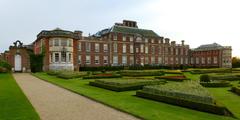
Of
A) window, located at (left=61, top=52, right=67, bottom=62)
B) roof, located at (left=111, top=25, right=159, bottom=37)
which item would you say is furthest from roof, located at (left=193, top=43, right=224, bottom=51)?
window, located at (left=61, top=52, right=67, bottom=62)

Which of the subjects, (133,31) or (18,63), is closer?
(18,63)

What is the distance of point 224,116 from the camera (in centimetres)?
1026

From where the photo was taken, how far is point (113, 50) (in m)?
62.7

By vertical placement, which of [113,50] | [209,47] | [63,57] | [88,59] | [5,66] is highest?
[209,47]

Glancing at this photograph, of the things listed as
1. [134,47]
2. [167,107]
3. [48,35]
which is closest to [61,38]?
[48,35]

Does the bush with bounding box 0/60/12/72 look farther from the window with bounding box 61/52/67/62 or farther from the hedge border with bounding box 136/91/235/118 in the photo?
the hedge border with bounding box 136/91/235/118

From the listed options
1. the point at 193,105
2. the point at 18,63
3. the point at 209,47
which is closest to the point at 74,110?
the point at 193,105

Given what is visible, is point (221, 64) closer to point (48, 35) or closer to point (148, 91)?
point (48, 35)

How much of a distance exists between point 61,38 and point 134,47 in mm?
25495

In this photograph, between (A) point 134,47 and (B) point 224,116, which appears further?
(A) point 134,47

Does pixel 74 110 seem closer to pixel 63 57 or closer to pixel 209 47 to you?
pixel 63 57

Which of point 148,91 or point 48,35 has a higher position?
point 48,35

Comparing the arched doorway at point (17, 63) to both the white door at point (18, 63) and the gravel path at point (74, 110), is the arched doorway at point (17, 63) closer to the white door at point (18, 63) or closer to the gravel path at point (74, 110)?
the white door at point (18, 63)

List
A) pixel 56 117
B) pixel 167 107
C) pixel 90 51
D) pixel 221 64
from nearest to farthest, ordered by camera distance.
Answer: pixel 56 117, pixel 167 107, pixel 90 51, pixel 221 64
